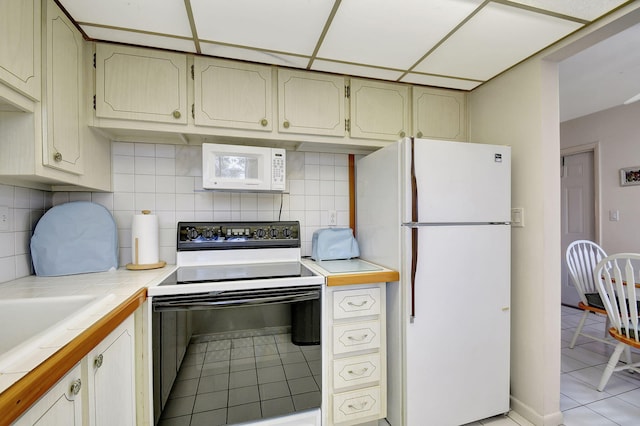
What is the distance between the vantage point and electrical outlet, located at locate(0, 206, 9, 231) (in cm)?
134

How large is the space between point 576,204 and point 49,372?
480 centimetres

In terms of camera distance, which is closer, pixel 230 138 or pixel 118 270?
pixel 118 270

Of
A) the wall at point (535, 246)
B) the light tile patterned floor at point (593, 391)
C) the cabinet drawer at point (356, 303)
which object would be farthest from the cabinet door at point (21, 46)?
the light tile patterned floor at point (593, 391)

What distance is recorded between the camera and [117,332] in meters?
1.07

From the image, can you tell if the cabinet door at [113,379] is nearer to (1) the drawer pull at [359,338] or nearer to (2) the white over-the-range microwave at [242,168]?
(2) the white over-the-range microwave at [242,168]

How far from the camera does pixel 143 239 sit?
1.71 m

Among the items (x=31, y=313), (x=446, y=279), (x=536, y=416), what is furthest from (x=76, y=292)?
(x=536, y=416)

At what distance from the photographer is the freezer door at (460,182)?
1569mm

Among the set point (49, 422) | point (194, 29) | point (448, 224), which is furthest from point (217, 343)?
point (194, 29)

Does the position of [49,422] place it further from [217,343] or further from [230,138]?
[230,138]

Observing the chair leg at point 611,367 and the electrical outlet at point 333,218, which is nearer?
the chair leg at point 611,367

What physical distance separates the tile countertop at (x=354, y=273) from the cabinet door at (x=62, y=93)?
1.34 meters

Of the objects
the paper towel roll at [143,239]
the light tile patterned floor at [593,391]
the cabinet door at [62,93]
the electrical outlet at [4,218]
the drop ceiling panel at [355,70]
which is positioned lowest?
the light tile patterned floor at [593,391]

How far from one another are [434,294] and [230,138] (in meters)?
1.57
